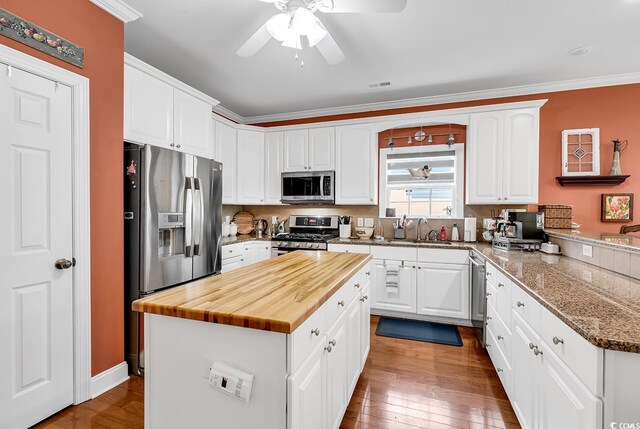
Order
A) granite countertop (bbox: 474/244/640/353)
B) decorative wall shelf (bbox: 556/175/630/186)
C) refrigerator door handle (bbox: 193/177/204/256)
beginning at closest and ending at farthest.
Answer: granite countertop (bbox: 474/244/640/353) < refrigerator door handle (bbox: 193/177/204/256) < decorative wall shelf (bbox: 556/175/630/186)

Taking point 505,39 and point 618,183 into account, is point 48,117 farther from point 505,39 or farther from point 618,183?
point 618,183

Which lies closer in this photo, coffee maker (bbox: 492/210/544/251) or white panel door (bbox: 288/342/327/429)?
white panel door (bbox: 288/342/327/429)

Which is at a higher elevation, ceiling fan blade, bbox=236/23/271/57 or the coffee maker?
ceiling fan blade, bbox=236/23/271/57

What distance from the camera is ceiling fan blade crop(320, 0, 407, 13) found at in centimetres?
163

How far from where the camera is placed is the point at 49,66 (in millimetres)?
1824

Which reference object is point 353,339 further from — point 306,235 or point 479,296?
point 306,235

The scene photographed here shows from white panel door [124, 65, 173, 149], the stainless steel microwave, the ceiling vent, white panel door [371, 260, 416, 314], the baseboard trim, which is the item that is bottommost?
the baseboard trim

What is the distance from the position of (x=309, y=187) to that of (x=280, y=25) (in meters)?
2.56

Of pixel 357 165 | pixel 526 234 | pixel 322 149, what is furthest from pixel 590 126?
pixel 322 149

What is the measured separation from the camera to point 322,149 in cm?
427

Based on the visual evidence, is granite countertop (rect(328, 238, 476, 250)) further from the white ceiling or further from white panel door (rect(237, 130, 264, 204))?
the white ceiling

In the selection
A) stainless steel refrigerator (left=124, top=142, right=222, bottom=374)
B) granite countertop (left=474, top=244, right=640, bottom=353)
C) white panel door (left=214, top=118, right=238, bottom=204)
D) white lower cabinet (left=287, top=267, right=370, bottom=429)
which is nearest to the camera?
granite countertop (left=474, top=244, right=640, bottom=353)

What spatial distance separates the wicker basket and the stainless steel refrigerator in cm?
366

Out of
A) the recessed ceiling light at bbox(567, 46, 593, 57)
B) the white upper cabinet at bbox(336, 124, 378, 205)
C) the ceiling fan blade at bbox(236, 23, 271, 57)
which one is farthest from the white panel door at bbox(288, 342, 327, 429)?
the recessed ceiling light at bbox(567, 46, 593, 57)
